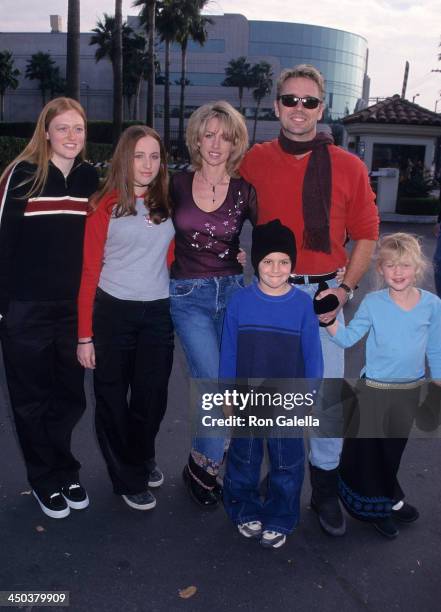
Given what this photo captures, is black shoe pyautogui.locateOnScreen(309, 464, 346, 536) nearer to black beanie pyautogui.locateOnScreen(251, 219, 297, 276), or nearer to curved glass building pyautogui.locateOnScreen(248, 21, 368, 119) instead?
black beanie pyautogui.locateOnScreen(251, 219, 297, 276)

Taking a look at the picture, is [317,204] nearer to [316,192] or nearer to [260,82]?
[316,192]

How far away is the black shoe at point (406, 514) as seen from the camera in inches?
144

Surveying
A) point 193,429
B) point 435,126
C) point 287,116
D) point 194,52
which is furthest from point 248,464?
point 194,52

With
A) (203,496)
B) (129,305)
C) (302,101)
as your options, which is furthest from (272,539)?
(302,101)

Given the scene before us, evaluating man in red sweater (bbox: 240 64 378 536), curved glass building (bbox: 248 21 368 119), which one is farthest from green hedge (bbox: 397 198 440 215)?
curved glass building (bbox: 248 21 368 119)

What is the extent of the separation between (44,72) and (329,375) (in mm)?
78544

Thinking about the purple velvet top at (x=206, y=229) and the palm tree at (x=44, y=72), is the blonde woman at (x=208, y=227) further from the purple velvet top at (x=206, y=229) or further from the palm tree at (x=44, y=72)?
the palm tree at (x=44, y=72)

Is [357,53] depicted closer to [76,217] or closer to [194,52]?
[194,52]

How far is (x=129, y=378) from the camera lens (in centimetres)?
372

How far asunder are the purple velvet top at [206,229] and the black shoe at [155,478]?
1.35 m

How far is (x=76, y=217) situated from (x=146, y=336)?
0.79 metres

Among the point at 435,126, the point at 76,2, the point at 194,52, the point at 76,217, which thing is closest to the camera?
the point at 76,217

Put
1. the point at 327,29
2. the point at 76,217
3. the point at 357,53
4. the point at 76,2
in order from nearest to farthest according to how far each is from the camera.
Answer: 1. the point at 76,217
2. the point at 76,2
3. the point at 327,29
4. the point at 357,53

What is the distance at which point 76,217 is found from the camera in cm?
346
